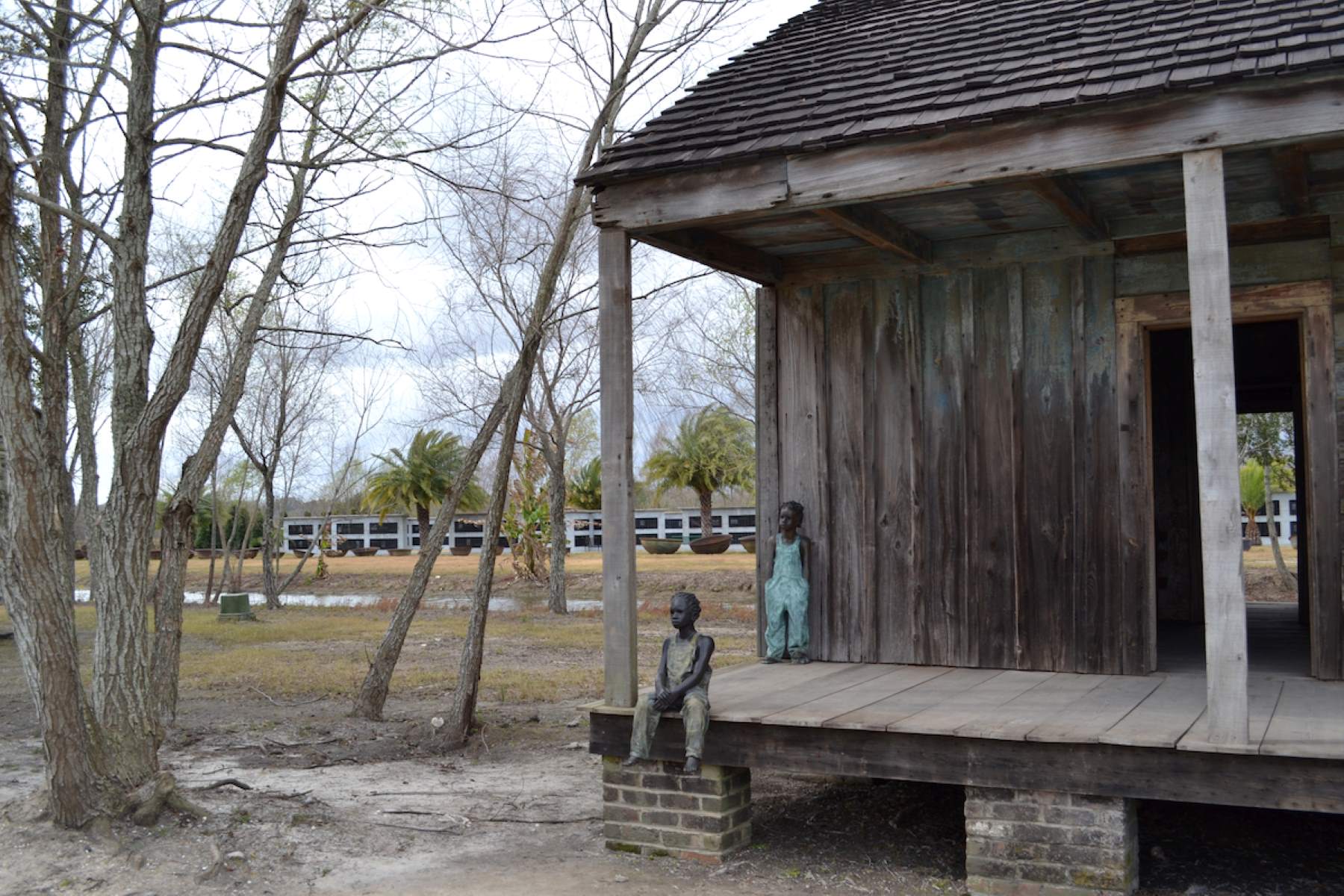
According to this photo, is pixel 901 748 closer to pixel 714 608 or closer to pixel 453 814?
pixel 453 814

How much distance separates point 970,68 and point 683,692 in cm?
358

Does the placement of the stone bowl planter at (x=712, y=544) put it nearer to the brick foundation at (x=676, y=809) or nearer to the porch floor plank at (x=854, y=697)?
the porch floor plank at (x=854, y=697)

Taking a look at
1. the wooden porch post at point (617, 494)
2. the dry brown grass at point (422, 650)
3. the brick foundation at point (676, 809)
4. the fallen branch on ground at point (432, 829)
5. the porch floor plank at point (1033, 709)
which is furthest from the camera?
the dry brown grass at point (422, 650)

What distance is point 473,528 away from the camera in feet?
166

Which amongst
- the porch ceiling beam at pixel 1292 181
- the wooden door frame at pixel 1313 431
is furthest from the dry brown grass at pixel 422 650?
the porch ceiling beam at pixel 1292 181

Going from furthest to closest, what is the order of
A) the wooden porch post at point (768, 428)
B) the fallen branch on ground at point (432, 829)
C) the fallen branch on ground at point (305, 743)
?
the fallen branch on ground at point (305, 743), the wooden porch post at point (768, 428), the fallen branch on ground at point (432, 829)

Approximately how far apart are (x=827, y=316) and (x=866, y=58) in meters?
1.86

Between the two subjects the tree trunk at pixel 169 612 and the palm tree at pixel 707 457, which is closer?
the tree trunk at pixel 169 612

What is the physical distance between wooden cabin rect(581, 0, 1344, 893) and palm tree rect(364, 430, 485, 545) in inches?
1459

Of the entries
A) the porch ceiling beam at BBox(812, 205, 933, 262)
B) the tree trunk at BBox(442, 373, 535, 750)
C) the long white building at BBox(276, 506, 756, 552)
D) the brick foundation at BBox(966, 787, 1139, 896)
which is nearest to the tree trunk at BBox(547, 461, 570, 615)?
the tree trunk at BBox(442, 373, 535, 750)

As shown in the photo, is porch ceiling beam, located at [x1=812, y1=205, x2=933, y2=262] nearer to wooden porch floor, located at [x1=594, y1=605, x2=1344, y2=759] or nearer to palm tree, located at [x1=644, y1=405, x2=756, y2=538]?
wooden porch floor, located at [x1=594, y1=605, x2=1344, y2=759]

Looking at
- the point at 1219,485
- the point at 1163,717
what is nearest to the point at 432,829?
the point at 1163,717

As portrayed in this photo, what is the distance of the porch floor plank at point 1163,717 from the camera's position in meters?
5.18

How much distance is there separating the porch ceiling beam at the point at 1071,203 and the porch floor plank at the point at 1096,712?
2.64m
